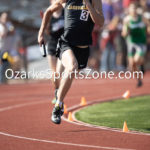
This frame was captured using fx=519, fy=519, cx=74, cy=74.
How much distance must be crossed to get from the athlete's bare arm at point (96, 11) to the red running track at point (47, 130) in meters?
1.71

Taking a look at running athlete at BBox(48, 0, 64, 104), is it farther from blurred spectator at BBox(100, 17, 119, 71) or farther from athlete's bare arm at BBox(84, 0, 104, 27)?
blurred spectator at BBox(100, 17, 119, 71)

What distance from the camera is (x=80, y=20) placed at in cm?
823

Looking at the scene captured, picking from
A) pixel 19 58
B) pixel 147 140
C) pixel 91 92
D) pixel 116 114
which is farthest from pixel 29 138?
pixel 19 58

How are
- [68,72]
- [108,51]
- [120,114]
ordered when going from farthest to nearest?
1. [108,51]
2. [120,114]
3. [68,72]

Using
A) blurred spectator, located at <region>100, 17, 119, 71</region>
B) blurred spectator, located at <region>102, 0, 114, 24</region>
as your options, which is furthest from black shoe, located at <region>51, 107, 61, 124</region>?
blurred spectator, located at <region>100, 17, 119, 71</region>

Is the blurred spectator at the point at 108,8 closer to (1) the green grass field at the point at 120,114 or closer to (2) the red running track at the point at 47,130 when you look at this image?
(2) the red running track at the point at 47,130

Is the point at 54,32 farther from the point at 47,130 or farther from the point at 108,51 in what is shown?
the point at 108,51

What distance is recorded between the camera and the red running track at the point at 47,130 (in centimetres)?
693

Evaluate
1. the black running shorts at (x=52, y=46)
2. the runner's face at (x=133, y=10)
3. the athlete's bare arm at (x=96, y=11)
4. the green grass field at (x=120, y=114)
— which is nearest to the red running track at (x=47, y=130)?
the green grass field at (x=120, y=114)

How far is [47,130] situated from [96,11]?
202 cm

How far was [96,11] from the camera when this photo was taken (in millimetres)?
8031

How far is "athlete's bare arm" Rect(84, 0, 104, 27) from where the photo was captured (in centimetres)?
784

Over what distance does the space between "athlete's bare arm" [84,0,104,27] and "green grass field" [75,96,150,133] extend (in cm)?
177

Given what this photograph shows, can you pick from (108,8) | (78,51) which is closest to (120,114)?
(78,51)
